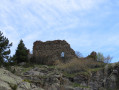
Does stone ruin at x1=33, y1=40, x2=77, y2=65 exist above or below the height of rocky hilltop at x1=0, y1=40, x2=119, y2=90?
above

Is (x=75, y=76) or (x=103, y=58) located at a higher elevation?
(x=103, y=58)

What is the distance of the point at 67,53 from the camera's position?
29.0 m

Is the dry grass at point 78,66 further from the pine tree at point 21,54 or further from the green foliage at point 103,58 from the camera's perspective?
the pine tree at point 21,54

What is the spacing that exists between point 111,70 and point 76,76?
13.0 ft

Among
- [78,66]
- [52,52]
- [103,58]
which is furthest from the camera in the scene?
[52,52]

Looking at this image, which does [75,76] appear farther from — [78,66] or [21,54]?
[21,54]

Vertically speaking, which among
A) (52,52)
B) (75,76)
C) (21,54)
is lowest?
(75,76)

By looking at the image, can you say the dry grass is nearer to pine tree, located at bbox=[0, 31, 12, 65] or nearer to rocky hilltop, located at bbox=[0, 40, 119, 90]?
rocky hilltop, located at bbox=[0, 40, 119, 90]

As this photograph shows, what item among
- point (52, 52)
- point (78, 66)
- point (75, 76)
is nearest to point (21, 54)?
point (52, 52)

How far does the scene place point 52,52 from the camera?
1158 inches

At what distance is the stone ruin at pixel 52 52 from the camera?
28.5m

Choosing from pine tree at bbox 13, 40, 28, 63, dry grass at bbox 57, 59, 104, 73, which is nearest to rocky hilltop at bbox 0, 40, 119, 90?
dry grass at bbox 57, 59, 104, 73

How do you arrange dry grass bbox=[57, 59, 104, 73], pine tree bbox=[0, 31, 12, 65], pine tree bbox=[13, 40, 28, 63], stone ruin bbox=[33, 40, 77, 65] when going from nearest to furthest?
pine tree bbox=[0, 31, 12, 65] < dry grass bbox=[57, 59, 104, 73] < pine tree bbox=[13, 40, 28, 63] < stone ruin bbox=[33, 40, 77, 65]

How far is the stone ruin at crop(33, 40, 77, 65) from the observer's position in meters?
28.5
